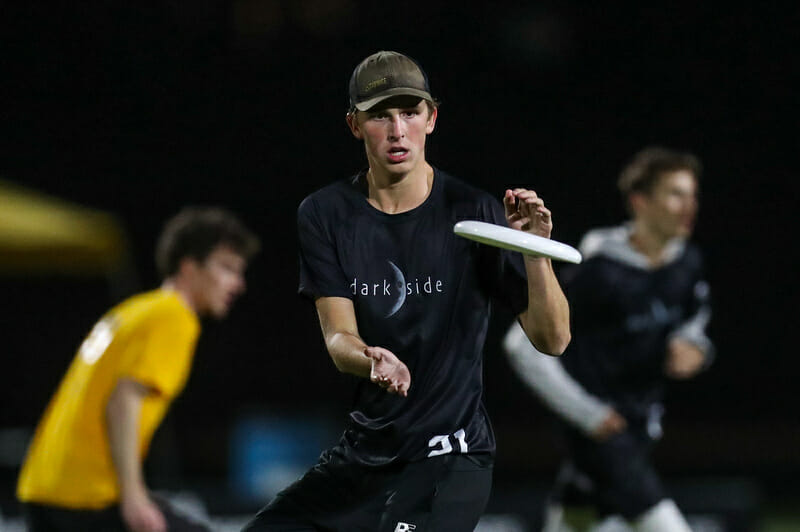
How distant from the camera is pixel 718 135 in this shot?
50.6 feet

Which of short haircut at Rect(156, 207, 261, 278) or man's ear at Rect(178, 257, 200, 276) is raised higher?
short haircut at Rect(156, 207, 261, 278)

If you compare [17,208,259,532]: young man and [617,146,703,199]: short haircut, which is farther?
[617,146,703,199]: short haircut

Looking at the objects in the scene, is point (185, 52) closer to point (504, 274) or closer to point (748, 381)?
point (748, 381)

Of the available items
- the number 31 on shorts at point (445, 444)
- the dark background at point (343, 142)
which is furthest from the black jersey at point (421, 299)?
the dark background at point (343, 142)

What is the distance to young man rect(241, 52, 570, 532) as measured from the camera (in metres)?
3.41

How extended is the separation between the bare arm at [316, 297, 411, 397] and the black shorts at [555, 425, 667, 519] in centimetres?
281

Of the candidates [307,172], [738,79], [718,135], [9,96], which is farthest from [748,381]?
[9,96]

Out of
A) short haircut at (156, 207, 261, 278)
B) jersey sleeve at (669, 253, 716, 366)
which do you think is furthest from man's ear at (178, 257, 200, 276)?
jersey sleeve at (669, 253, 716, 366)

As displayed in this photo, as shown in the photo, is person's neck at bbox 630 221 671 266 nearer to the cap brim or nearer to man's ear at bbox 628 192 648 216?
man's ear at bbox 628 192 648 216

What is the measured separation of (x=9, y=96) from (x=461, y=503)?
13132 millimetres

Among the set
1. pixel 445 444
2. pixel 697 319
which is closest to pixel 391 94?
pixel 445 444

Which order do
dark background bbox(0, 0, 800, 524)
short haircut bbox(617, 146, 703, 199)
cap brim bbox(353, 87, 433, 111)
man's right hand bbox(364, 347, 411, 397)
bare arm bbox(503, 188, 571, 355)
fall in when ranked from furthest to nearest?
dark background bbox(0, 0, 800, 524) < short haircut bbox(617, 146, 703, 199) < cap brim bbox(353, 87, 433, 111) < bare arm bbox(503, 188, 571, 355) < man's right hand bbox(364, 347, 411, 397)

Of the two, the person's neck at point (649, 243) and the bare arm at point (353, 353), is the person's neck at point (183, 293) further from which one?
the person's neck at point (649, 243)

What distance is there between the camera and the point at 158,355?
478 centimetres
